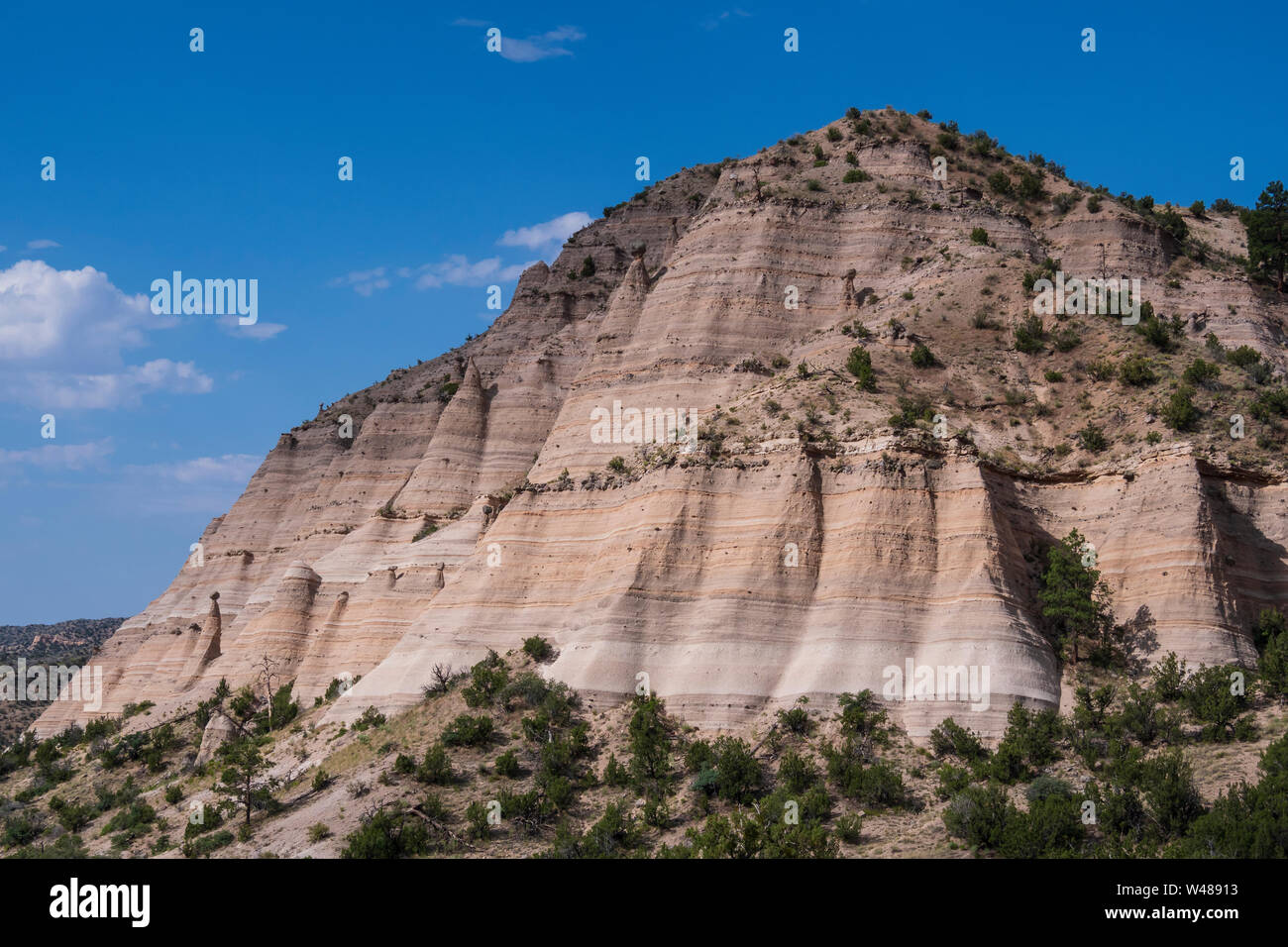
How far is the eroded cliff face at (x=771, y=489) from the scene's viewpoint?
139 feet

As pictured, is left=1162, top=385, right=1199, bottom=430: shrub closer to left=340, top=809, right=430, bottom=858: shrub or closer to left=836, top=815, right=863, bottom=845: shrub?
left=836, top=815, right=863, bottom=845: shrub

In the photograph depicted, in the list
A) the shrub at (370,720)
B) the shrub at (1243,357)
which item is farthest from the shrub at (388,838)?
the shrub at (1243,357)

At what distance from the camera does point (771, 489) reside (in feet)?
152

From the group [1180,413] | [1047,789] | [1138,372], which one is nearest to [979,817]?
[1047,789]

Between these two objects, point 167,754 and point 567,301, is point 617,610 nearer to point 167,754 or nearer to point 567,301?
point 167,754

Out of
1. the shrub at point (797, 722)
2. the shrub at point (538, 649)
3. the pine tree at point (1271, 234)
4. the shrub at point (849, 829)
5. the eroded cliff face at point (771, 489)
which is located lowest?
the shrub at point (849, 829)

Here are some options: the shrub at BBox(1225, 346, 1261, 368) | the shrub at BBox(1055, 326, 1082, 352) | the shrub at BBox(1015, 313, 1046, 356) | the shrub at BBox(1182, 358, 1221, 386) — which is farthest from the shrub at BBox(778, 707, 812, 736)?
the shrub at BBox(1225, 346, 1261, 368)

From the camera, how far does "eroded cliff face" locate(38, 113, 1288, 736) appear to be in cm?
4231

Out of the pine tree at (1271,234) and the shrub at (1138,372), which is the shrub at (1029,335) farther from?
the pine tree at (1271,234)

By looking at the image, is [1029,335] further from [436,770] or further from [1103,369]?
[436,770]

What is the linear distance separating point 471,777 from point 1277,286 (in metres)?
46.0

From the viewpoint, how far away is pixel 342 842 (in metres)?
37.9

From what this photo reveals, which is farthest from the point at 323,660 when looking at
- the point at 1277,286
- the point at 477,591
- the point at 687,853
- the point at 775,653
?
the point at 1277,286

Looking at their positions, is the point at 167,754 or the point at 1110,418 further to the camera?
the point at 167,754
